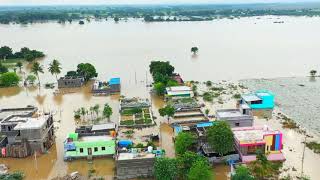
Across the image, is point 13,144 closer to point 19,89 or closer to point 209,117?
point 209,117

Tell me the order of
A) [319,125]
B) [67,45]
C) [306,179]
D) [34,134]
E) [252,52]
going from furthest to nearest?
[67,45], [252,52], [319,125], [34,134], [306,179]

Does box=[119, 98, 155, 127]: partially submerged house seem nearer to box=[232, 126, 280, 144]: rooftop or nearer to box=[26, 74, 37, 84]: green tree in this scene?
box=[232, 126, 280, 144]: rooftop

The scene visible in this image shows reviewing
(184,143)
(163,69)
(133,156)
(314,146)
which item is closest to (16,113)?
(133,156)

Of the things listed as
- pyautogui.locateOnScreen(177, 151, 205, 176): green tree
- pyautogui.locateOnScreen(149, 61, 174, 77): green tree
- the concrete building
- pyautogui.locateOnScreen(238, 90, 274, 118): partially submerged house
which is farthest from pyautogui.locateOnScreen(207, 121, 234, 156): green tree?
pyautogui.locateOnScreen(149, 61, 174, 77): green tree

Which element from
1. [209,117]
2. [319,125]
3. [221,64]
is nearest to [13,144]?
[209,117]

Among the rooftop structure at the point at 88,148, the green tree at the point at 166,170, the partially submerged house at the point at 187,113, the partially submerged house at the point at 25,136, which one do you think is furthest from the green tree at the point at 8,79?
the green tree at the point at 166,170

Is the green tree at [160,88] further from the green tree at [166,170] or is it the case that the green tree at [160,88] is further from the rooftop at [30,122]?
the green tree at [166,170]
